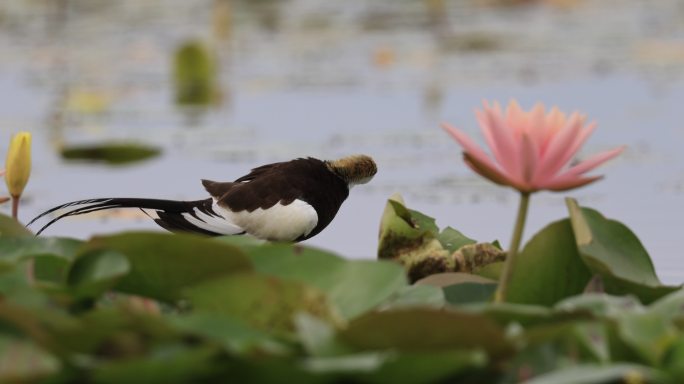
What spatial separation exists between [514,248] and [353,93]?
5.89m

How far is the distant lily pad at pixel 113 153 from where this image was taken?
257 inches

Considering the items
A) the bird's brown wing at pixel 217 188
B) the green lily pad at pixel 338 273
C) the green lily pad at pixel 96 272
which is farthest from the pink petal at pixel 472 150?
the bird's brown wing at pixel 217 188

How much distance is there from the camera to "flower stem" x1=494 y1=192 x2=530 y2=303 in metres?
2.25

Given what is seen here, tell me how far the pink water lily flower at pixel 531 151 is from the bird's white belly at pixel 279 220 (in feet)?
2.57

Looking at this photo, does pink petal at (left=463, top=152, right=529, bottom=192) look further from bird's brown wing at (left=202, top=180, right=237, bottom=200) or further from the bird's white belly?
bird's brown wing at (left=202, top=180, right=237, bottom=200)

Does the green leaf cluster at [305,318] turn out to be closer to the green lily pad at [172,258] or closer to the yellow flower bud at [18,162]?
the green lily pad at [172,258]

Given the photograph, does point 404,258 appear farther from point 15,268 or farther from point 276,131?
point 276,131

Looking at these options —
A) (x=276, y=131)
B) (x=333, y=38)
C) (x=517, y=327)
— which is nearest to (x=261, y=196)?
(x=517, y=327)

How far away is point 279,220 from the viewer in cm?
298

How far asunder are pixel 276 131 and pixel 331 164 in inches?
158

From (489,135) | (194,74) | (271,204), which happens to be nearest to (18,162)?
(271,204)

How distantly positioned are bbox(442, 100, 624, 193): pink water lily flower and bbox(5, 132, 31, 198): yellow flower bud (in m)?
0.93

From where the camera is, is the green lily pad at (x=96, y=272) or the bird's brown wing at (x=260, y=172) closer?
the green lily pad at (x=96, y=272)

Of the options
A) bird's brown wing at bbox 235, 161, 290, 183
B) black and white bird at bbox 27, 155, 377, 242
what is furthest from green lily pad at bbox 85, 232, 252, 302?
bird's brown wing at bbox 235, 161, 290, 183
